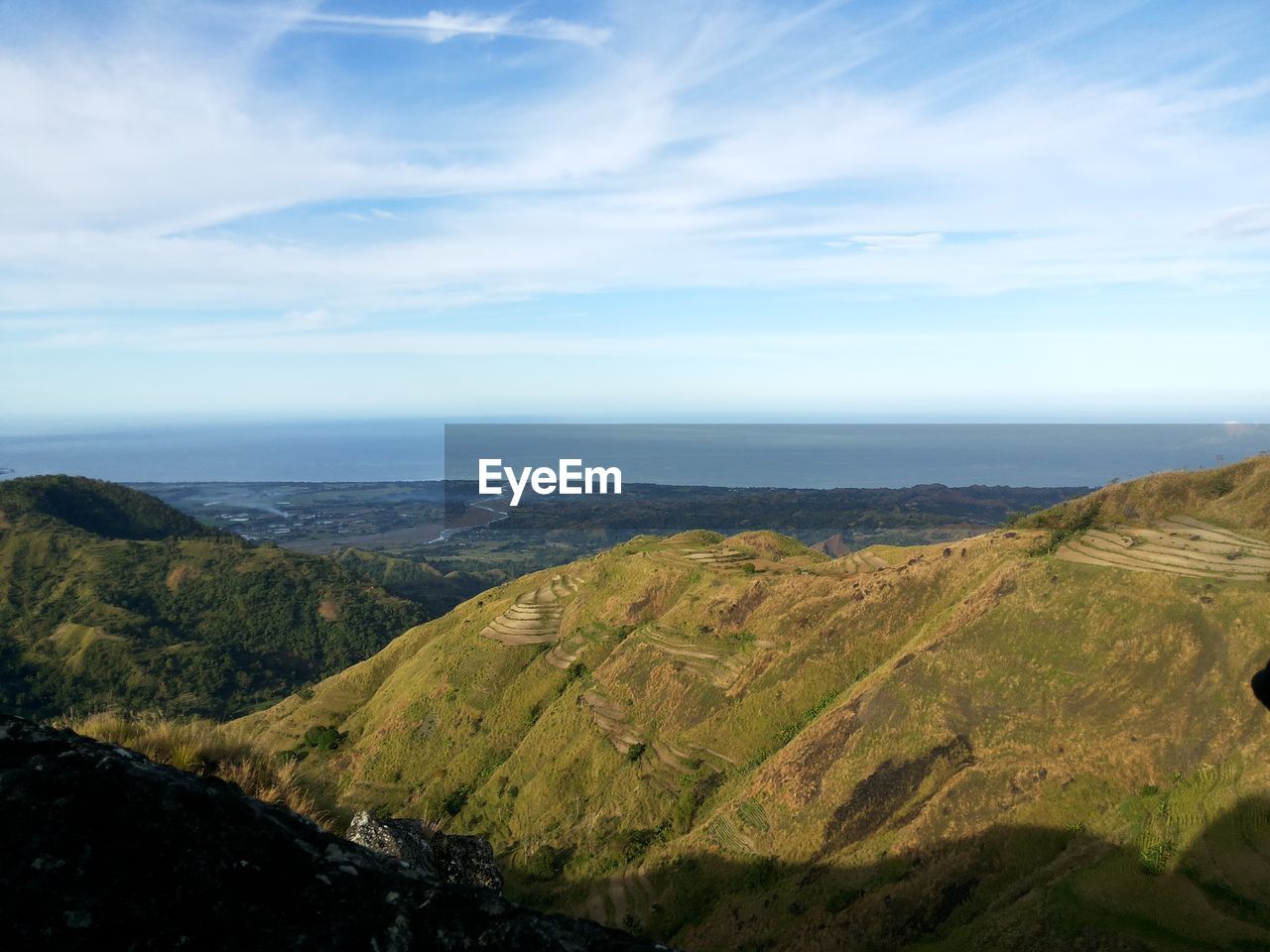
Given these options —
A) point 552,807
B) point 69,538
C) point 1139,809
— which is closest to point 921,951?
point 1139,809

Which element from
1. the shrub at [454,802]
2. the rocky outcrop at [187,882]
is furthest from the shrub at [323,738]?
the rocky outcrop at [187,882]

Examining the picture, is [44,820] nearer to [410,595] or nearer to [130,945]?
[130,945]

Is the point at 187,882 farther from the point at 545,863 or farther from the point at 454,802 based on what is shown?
the point at 454,802

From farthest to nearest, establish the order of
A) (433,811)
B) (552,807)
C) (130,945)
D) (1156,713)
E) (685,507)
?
(685,507)
(433,811)
(552,807)
(1156,713)
(130,945)

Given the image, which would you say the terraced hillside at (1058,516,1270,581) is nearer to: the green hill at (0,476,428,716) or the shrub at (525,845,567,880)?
the shrub at (525,845,567,880)

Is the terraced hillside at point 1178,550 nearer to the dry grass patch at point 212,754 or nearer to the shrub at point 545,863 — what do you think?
the shrub at point 545,863

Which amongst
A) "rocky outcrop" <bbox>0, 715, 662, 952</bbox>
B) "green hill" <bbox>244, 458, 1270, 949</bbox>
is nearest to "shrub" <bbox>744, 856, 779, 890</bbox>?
"green hill" <bbox>244, 458, 1270, 949</bbox>

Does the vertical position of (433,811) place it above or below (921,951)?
below
